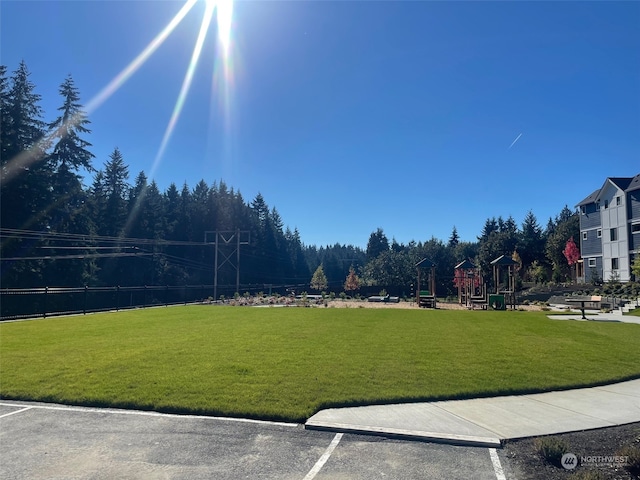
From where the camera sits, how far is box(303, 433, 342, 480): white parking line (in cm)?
382

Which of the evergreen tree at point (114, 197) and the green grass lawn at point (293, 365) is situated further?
the evergreen tree at point (114, 197)

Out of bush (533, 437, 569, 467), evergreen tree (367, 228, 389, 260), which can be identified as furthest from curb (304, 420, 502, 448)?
evergreen tree (367, 228, 389, 260)

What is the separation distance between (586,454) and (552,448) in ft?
1.50

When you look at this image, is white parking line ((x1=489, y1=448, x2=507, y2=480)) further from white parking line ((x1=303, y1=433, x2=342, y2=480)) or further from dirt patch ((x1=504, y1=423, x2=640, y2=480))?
white parking line ((x1=303, y1=433, x2=342, y2=480))

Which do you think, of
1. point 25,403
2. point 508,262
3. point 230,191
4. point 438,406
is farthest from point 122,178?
point 438,406

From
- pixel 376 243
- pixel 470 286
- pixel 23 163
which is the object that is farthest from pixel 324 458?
pixel 376 243

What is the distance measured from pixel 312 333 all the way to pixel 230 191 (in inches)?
2363

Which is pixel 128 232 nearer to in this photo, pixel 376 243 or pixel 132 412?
pixel 132 412

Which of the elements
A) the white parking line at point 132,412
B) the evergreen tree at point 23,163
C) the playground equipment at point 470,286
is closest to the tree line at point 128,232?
the evergreen tree at point 23,163

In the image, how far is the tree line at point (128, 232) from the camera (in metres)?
31.9

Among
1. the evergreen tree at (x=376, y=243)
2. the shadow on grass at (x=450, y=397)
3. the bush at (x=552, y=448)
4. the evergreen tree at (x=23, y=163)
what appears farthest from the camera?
the evergreen tree at (x=376, y=243)

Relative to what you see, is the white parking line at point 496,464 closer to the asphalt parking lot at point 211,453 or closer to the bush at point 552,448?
the asphalt parking lot at point 211,453

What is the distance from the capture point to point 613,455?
409 cm

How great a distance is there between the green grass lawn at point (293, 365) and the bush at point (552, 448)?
2.04m
